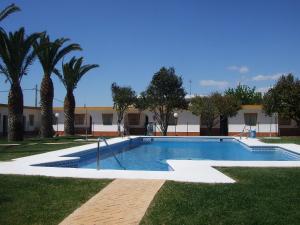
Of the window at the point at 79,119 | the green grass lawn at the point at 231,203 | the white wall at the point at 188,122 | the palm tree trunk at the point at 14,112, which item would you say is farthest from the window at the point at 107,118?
the green grass lawn at the point at 231,203

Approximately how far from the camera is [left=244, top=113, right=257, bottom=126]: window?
118 ft

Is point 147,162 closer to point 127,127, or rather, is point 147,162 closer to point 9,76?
point 9,76

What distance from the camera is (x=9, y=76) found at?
81.9 feet

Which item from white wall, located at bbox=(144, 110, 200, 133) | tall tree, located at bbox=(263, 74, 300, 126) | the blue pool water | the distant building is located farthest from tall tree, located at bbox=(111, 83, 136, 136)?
tall tree, located at bbox=(263, 74, 300, 126)

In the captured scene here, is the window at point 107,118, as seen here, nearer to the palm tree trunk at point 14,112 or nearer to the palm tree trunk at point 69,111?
the palm tree trunk at point 69,111

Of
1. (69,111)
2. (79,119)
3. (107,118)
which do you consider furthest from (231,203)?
(79,119)

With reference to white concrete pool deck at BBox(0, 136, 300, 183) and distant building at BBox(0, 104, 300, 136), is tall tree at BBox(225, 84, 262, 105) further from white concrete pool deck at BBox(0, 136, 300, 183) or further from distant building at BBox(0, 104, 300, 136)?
white concrete pool deck at BBox(0, 136, 300, 183)

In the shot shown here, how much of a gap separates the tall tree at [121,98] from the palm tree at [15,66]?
10875 mm

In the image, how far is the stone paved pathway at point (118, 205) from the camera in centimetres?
644

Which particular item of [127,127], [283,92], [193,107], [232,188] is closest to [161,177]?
[232,188]

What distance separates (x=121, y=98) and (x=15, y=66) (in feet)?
39.3

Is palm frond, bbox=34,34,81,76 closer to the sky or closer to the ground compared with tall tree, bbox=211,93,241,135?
closer to the sky

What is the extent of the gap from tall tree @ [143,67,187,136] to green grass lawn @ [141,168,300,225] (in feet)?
75.7

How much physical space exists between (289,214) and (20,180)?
5.91 m
